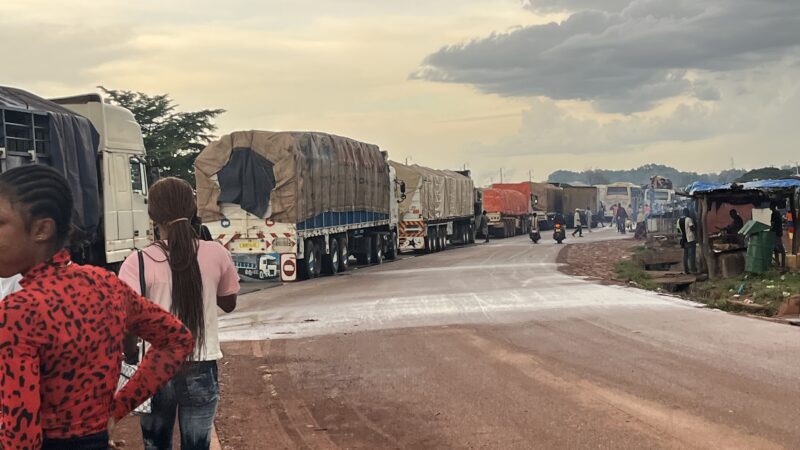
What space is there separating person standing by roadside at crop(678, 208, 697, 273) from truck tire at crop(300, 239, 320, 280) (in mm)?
9057

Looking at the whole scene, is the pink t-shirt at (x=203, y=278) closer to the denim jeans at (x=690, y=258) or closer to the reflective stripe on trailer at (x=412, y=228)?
the denim jeans at (x=690, y=258)

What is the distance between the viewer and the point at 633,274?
74.8 feet

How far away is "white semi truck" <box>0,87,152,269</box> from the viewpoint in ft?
42.2

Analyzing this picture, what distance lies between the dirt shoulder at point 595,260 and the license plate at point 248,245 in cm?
785

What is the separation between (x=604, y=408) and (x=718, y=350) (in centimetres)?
366

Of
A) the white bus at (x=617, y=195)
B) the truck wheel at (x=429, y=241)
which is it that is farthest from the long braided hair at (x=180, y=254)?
the white bus at (x=617, y=195)

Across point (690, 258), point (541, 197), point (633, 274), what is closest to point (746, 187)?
point (690, 258)

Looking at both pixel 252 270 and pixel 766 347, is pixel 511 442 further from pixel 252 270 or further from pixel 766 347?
pixel 252 270

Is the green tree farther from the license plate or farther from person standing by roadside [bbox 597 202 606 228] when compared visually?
person standing by roadside [bbox 597 202 606 228]

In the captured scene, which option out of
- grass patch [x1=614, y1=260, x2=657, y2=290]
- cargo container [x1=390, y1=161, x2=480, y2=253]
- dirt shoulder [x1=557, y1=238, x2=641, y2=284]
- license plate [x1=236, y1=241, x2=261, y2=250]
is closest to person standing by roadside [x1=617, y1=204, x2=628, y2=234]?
cargo container [x1=390, y1=161, x2=480, y2=253]

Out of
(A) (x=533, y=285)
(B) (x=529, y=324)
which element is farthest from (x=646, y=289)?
(B) (x=529, y=324)

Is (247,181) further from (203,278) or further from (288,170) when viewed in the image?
(203,278)

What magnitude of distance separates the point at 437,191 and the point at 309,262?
1813 cm

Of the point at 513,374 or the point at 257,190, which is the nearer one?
the point at 513,374
